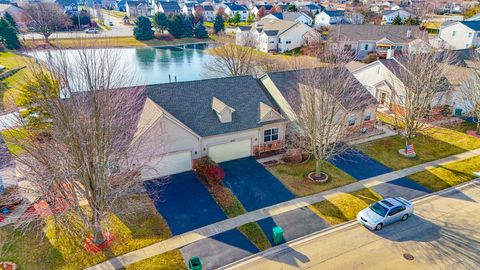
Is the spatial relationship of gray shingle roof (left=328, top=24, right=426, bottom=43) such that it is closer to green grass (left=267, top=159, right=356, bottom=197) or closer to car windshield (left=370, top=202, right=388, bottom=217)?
green grass (left=267, top=159, right=356, bottom=197)

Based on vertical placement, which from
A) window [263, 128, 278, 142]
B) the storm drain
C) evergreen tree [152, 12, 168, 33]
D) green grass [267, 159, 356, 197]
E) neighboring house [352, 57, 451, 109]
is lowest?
the storm drain

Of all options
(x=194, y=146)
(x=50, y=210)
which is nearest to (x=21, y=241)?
(x=50, y=210)

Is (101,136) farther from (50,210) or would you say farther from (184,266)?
(184,266)

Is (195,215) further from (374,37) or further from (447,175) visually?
(374,37)

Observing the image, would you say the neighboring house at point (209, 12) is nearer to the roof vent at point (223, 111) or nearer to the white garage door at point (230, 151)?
the roof vent at point (223, 111)

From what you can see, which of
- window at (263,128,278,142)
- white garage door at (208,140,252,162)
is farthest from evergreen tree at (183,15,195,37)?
white garage door at (208,140,252,162)

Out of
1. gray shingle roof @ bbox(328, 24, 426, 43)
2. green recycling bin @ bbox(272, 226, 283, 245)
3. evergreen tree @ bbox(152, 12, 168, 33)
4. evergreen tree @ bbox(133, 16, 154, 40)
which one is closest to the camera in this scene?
green recycling bin @ bbox(272, 226, 283, 245)
